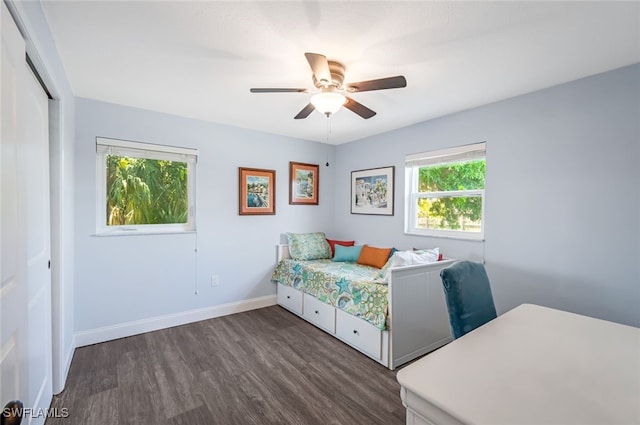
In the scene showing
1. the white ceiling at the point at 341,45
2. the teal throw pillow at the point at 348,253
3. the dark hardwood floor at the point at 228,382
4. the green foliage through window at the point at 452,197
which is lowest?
the dark hardwood floor at the point at 228,382

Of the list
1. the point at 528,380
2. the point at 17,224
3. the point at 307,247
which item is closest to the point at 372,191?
the point at 307,247

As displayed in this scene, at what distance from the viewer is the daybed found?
245 centimetres

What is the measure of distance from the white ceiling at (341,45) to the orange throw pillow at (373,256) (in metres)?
1.72

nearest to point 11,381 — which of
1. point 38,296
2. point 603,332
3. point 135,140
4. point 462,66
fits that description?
point 38,296

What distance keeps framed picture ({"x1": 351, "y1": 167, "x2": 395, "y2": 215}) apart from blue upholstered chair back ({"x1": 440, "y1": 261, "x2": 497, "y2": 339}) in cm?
218

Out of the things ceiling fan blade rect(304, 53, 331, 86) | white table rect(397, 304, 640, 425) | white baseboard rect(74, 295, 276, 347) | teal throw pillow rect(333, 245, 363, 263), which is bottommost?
white baseboard rect(74, 295, 276, 347)

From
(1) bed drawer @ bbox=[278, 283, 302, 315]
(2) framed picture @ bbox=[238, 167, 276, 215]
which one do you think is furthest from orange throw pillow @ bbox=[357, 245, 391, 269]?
(2) framed picture @ bbox=[238, 167, 276, 215]

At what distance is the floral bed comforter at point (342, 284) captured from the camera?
255 cm

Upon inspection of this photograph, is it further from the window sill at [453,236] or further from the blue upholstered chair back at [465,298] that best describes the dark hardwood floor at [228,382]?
the window sill at [453,236]

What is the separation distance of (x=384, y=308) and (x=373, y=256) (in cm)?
116

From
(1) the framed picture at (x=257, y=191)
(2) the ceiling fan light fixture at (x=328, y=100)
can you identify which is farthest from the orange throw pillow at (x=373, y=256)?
(2) the ceiling fan light fixture at (x=328, y=100)

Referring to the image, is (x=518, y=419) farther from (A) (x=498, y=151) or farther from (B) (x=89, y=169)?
(B) (x=89, y=169)

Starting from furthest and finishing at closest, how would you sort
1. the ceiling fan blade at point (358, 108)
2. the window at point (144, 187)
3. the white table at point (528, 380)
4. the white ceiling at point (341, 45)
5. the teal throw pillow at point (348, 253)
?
the teal throw pillow at point (348, 253) < the window at point (144, 187) < the ceiling fan blade at point (358, 108) < the white ceiling at point (341, 45) < the white table at point (528, 380)

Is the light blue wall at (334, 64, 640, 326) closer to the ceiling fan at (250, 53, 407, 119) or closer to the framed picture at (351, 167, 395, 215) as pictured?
the framed picture at (351, 167, 395, 215)
